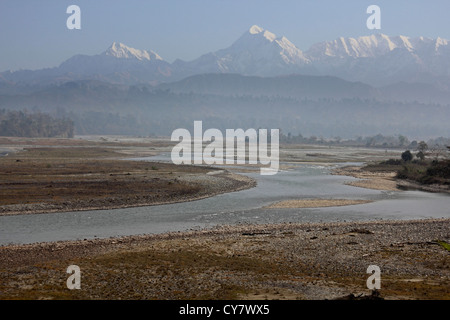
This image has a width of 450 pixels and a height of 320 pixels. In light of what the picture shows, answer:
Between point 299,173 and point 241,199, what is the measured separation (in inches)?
1445

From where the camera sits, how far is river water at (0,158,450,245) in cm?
3569

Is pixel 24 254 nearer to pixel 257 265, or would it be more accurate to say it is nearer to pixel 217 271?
pixel 217 271

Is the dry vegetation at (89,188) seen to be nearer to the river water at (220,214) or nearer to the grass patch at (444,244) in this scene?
the river water at (220,214)

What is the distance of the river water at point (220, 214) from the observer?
3569 cm

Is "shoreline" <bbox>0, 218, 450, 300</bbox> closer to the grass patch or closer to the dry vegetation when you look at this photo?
the grass patch

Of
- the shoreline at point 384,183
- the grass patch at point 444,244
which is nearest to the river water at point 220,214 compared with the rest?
the shoreline at point 384,183

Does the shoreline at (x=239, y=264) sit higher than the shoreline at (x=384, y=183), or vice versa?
the shoreline at (x=239, y=264)

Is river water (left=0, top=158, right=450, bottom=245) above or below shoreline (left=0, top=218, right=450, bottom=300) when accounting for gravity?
below

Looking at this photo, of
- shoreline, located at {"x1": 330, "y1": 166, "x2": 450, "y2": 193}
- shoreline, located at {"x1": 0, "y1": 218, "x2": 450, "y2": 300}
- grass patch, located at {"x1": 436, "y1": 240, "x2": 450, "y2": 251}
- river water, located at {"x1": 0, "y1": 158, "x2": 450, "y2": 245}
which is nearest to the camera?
shoreline, located at {"x1": 0, "y1": 218, "x2": 450, "y2": 300}

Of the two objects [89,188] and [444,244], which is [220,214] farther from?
[444,244]

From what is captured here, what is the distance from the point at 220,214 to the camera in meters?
44.1

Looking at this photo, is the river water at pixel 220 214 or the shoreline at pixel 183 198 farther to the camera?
the shoreline at pixel 183 198

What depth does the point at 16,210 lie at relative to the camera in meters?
42.7

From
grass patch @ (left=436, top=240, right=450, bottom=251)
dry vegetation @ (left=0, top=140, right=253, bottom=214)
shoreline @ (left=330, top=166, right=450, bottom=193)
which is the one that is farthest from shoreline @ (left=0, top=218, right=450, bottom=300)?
shoreline @ (left=330, top=166, right=450, bottom=193)
